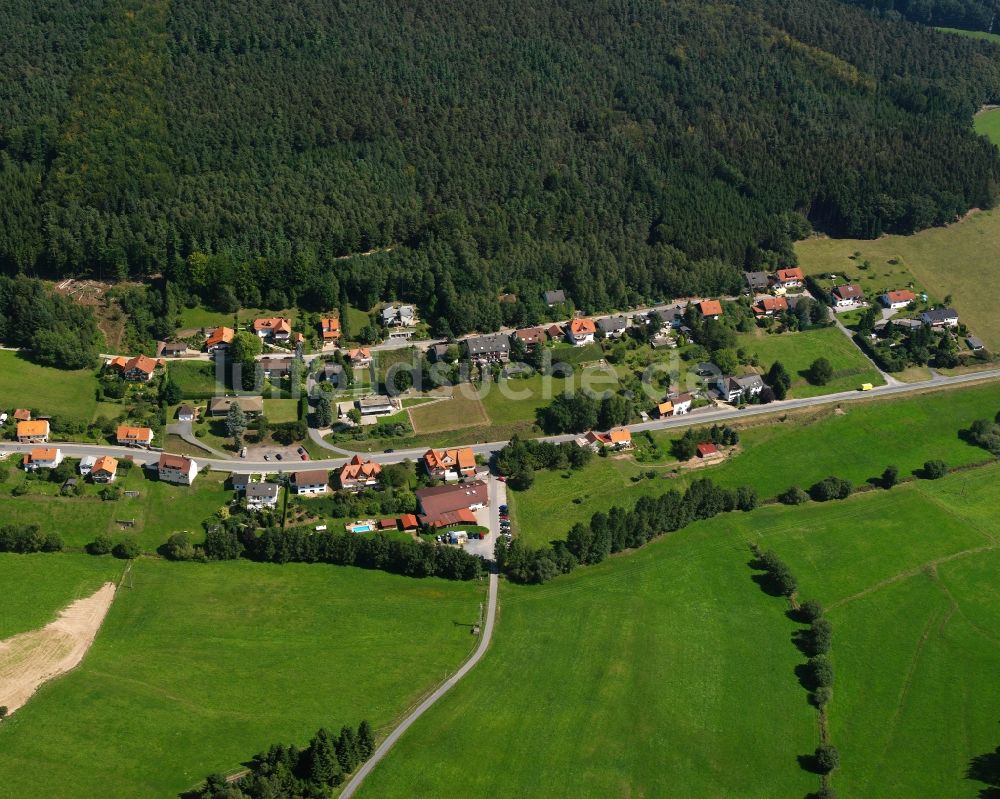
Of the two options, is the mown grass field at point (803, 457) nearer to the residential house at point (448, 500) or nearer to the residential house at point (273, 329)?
the residential house at point (448, 500)

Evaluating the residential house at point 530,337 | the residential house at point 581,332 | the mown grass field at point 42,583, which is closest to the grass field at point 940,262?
the residential house at point 581,332

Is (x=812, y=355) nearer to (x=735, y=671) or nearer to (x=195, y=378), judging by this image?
(x=735, y=671)

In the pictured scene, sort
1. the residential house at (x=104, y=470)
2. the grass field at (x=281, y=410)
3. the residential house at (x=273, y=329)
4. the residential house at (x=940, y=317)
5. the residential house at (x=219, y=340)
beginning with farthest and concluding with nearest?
the residential house at (x=940, y=317) < the residential house at (x=273, y=329) < the residential house at (x=219, y=340) < the grass field at (x=281, y=410) < the residential house at (x=104, y=470)

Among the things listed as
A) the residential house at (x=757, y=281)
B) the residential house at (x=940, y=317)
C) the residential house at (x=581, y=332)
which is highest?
the residential house at (x=757, y=281)

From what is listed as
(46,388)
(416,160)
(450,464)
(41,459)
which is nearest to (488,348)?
(450,464)

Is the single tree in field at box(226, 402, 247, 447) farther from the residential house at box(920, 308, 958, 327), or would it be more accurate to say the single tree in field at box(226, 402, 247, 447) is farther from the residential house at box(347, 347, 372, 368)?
the residential house at box(920, 308, 958, 327)

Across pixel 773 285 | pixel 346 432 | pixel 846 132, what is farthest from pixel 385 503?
pixel 846 132

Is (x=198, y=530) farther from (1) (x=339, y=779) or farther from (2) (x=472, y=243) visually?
(2) (x=472, y=243)
